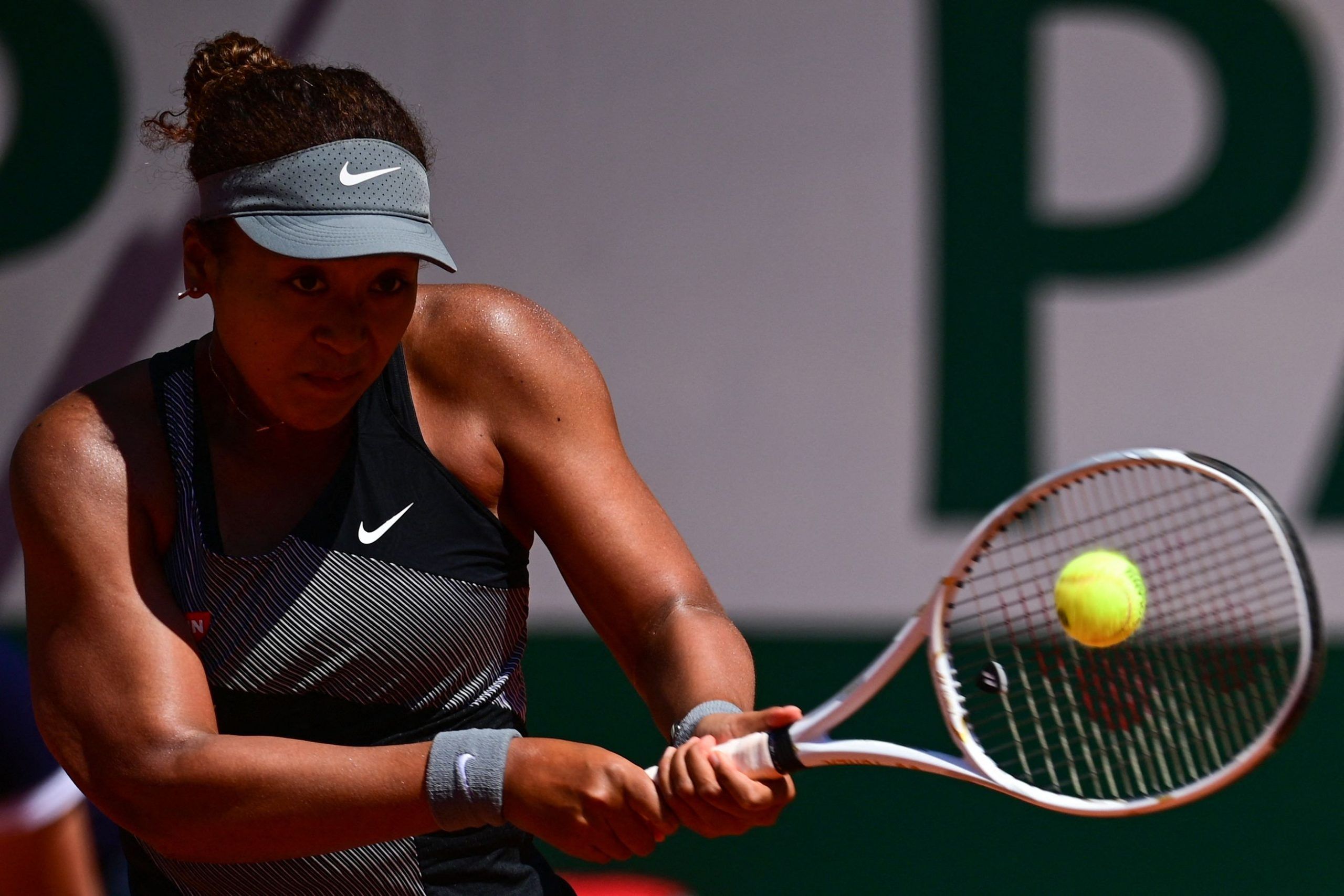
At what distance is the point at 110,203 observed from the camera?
3.95m

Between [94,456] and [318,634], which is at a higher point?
[94,456]

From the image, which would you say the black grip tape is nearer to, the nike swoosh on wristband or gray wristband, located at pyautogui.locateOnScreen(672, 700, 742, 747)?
gray wristband, located at pyautogui.locateOnScreen(672, 700, 742, 747)

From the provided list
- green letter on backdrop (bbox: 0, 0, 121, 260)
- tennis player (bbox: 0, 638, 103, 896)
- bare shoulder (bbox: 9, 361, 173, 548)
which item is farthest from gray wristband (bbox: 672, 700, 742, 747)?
green letter on backdrop (bbox: 0, 0, 121, 260)

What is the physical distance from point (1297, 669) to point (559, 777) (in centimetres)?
76

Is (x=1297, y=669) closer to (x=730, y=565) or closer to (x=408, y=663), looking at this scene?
(x=408, y=663)

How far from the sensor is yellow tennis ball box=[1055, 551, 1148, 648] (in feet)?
5.78

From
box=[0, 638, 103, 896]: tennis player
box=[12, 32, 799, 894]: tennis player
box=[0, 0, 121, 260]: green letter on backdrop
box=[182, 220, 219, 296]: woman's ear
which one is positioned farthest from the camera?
box=[0, 0, 121, 260]: green letter on backdrop

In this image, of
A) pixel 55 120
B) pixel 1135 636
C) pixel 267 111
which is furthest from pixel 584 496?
pixel 55 120

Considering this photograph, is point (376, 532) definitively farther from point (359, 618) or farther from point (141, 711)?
point (141, 711)

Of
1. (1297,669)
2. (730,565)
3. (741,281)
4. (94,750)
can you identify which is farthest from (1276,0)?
(94,750)

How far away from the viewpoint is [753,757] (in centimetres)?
170

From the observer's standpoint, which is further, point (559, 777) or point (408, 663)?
point (408, 663)

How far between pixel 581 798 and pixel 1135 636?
0.81m

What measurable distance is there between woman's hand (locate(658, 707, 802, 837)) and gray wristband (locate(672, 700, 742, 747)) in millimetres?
34
